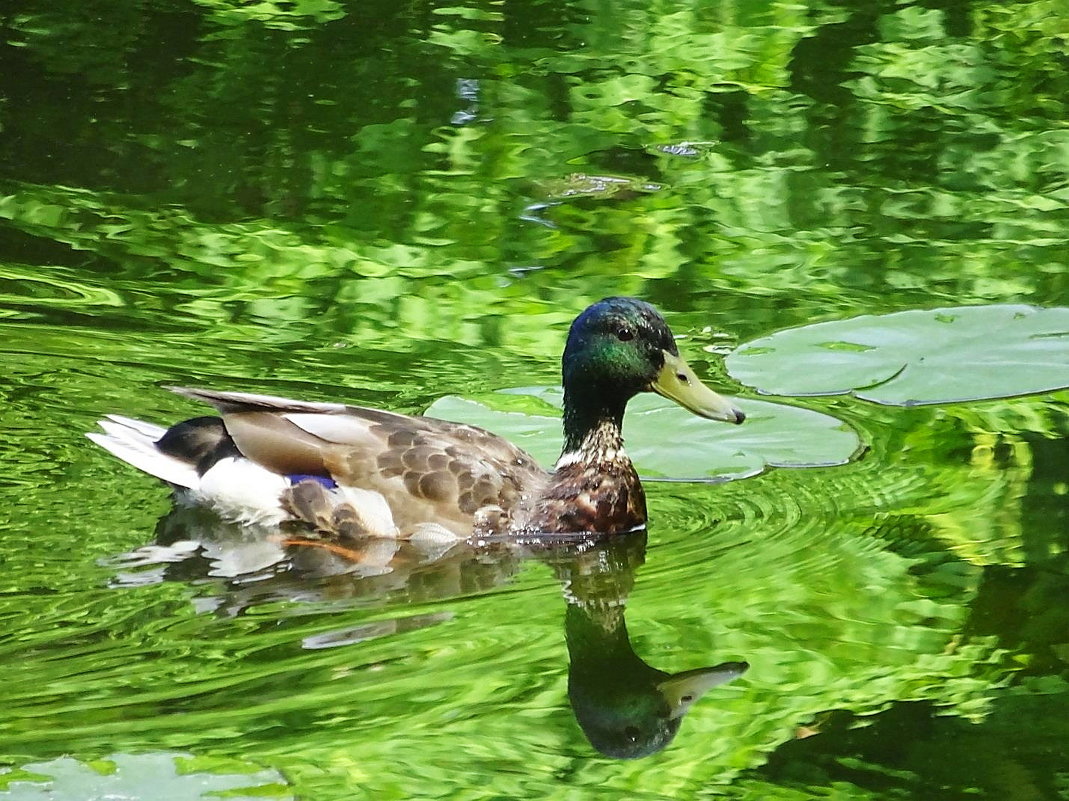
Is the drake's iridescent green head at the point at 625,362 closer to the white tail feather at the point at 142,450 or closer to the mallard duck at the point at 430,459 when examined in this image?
the mallard duck at the point at 430,459

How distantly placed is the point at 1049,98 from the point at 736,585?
7531 millimetres

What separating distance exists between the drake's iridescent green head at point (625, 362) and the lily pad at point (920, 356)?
2.38ft

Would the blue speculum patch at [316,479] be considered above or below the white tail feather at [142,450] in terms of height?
below

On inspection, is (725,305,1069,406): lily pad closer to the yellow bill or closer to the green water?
→ the green water

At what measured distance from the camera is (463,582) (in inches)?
262

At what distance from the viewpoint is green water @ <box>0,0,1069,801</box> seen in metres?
5.11

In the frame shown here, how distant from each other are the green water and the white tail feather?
0.56 ft

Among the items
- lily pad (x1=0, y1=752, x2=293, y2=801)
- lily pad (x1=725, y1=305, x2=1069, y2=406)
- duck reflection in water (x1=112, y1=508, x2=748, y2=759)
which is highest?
lily pad (x1=0, y1=752, x2=293, y2=801)

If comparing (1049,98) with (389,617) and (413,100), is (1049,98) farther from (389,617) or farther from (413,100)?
(389,617)

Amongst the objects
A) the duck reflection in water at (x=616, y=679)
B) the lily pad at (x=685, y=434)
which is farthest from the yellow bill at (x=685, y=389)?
the duck reflection in water at (x=616, y=679)

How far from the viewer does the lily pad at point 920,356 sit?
774cm

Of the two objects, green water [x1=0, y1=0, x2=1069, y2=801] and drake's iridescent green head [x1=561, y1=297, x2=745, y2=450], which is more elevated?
drake's iridescent green head [x1=561, y1=297, x2=745, y2=450]

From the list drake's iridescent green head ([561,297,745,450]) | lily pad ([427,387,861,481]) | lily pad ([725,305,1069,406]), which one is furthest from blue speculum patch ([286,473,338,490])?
lily pad ([725,305,1069,406])

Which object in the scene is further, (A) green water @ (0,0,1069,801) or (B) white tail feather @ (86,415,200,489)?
(B) white tail feather @ (86,415,200,489)
